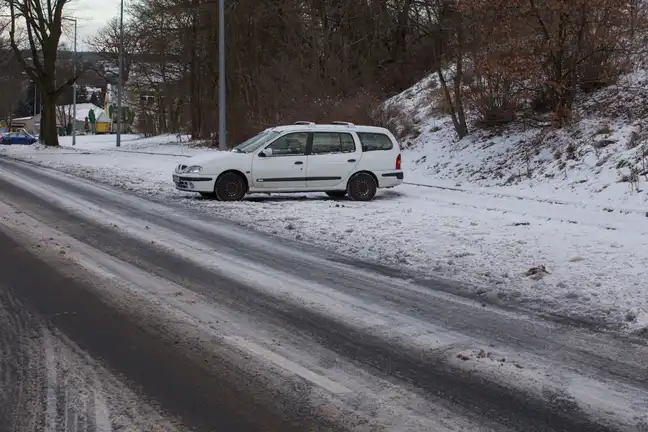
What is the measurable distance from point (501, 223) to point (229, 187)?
6.00m

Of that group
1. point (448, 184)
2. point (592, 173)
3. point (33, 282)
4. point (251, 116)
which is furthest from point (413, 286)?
point (251, 116)

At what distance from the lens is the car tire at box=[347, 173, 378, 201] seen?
53.5 feet

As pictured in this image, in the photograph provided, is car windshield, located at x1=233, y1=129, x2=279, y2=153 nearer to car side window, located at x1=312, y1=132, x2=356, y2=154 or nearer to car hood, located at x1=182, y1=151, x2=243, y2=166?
car hood, located at x1=182, y1=151, x2=243, y2=166

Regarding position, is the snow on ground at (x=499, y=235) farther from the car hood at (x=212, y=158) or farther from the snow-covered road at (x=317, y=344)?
the car hood at (x=212, y=158)

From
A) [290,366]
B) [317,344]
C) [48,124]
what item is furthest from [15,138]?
[290,366]

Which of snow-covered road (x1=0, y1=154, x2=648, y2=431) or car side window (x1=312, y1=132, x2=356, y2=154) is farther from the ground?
car side window (x1=312, y1=132, x2=356, y2=154)

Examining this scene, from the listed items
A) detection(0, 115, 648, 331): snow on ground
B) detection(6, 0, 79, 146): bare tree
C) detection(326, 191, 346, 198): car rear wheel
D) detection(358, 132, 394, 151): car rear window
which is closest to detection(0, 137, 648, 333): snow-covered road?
detection(0, 115, 648, 331): snow on ground

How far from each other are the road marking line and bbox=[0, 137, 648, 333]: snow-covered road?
2.77 meters

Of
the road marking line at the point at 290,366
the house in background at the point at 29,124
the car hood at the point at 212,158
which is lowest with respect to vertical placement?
the road marking line at the point at 290,366

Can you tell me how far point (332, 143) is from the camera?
16250mm

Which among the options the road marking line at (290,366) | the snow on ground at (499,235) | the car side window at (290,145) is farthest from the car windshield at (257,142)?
the road marking line at (290,366)

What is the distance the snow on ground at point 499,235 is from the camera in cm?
762

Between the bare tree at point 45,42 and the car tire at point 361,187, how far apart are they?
3202 centimetres

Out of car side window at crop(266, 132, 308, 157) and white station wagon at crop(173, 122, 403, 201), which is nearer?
white station wagon at crop(173, 122, 403, 201)
